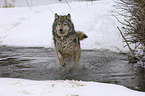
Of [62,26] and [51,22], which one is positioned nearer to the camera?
[62,26]

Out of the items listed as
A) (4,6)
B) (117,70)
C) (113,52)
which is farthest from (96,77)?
(4,6)

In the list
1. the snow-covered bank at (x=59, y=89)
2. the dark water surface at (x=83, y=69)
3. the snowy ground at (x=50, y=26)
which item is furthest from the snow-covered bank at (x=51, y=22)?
the snow-covered bank at (x=59, y=89)

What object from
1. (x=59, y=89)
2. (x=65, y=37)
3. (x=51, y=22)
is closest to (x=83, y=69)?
(x=65, y=37)

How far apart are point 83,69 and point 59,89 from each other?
110 inches

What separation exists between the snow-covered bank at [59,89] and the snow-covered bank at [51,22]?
208 inches

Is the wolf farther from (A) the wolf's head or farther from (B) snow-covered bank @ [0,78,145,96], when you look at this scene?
(B) snow-covered bank @ [0,78,145,96]

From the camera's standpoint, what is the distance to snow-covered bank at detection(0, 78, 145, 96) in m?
3.97

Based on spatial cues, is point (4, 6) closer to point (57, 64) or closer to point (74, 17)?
point (74, 17)

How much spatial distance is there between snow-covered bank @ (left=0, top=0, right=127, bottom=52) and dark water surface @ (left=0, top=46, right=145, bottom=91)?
1812 millimetres

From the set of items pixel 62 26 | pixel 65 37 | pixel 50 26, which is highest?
pixel 62 26

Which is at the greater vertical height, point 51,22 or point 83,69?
point 83,69

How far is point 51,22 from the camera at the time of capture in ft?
43.6

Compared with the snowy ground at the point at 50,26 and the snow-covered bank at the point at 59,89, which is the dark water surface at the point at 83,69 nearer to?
the snow-covered bank at the point at 59,89

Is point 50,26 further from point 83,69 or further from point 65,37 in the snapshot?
point 65,37
